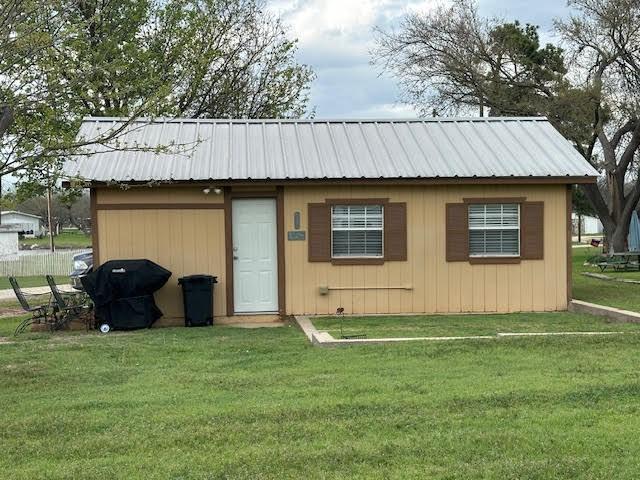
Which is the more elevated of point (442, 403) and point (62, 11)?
point (62, 11)

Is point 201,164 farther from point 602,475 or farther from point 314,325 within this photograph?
point 602,475

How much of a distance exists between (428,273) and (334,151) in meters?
2.63

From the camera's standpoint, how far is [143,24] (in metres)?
22.4

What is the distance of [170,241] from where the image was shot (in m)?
11.8

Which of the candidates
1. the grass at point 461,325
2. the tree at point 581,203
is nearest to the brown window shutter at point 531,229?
the grass at point 461,325

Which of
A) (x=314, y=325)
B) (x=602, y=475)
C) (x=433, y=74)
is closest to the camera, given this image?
(x=602, y=475)

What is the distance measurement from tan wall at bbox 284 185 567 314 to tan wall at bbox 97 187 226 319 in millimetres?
1233

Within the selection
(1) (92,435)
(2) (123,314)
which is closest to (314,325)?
(2) (123,314)

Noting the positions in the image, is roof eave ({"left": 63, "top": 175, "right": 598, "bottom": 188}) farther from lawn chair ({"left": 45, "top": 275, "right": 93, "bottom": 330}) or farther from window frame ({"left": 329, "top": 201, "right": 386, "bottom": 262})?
lawn chair ({"left": 45, "top": 275, "right": 93, "bottom": 330})

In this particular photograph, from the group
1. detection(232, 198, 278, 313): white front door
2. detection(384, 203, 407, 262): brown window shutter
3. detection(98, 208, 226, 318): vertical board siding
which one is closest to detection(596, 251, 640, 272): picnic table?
detection(384, 203, 407, 262): brown window shutter

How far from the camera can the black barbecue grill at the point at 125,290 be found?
35.9ft

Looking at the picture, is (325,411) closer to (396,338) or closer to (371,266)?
(396,338)

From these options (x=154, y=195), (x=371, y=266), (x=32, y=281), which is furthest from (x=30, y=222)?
(x=371, y=266)

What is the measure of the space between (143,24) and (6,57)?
16.1m
